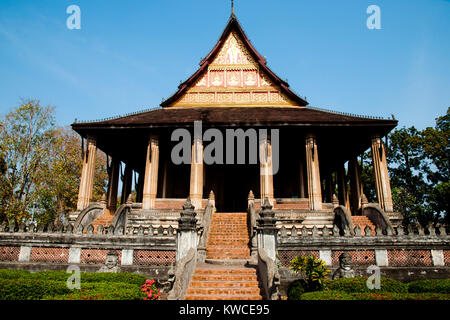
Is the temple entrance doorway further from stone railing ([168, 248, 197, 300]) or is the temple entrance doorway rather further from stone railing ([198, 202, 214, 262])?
stone railing ([168, 248, 197, 300])

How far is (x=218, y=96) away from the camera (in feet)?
71.5

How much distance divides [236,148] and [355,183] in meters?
8.30

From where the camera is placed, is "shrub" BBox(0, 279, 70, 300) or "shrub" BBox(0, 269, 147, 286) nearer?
"shrub" BBox(0, 279, 70, 300)

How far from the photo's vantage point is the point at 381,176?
674 inches

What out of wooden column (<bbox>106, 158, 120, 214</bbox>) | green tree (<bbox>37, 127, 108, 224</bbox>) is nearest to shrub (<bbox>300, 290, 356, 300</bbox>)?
wooden column (<bbox>106, 158, 120, 214</bbox>)

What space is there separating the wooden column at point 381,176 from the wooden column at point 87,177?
50.9 feet

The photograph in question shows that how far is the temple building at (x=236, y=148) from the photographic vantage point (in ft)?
55.4

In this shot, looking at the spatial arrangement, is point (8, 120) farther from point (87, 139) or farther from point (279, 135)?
point (279, 135)

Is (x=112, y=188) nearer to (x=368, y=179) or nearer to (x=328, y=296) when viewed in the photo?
(x=328, y=296)

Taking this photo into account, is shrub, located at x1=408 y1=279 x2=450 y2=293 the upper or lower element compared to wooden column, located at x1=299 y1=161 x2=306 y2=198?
lower

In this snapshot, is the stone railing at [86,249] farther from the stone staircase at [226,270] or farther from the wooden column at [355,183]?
the wooden column at [355,183]

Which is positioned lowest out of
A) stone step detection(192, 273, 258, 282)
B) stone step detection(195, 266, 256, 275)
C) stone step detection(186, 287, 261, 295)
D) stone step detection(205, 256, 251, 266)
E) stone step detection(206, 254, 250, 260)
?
stone step detection(186, 287, 261, 295)

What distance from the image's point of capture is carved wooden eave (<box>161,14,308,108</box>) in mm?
21547

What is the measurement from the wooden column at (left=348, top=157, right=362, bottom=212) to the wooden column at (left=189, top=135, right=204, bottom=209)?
10.4 meters
